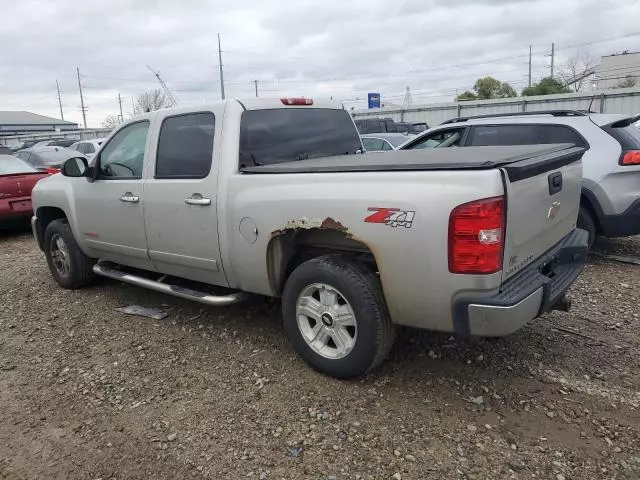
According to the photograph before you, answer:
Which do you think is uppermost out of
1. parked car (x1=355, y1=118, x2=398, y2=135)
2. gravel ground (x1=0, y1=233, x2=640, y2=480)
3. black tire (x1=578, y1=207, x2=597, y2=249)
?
parked car (x1=355, y1=118, x2=398, y2=135)

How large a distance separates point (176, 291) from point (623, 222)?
453 centimetres

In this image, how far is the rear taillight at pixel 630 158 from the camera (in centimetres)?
561

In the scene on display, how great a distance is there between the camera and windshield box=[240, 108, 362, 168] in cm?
402

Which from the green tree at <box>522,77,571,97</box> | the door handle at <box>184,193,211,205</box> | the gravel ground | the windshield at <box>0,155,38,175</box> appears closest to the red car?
the windshield at <box>0,155,38,175</box>

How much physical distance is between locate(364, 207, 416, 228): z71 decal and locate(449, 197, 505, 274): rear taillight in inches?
9.1

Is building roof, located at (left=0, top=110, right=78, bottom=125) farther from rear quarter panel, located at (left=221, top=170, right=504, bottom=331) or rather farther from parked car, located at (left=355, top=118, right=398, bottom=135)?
rear quarter panel, located at (left=221, top=170, right=504, bottom=331)

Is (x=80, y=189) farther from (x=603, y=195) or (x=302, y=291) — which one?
(x=603, y=195)

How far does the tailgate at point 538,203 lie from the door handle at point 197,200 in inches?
82.9

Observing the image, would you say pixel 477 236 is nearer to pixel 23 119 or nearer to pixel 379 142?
pixel 379 142

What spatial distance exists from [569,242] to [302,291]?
1891mm

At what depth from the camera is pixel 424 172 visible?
2.91 m

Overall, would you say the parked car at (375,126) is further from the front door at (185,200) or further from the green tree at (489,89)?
the green tree at (489,89)

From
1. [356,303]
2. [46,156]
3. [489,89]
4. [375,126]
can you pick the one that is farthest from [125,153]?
[489,89]

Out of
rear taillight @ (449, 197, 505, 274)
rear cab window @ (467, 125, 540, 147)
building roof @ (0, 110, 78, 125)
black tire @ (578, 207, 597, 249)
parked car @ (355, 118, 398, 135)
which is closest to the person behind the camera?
rear taillight @ (449, 197, 505, 274)
